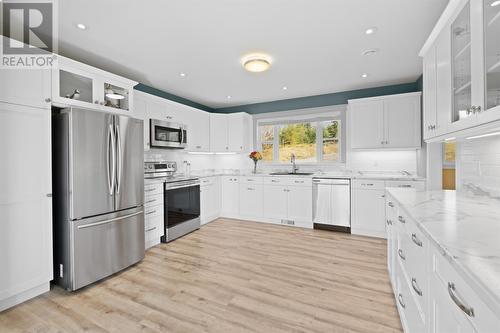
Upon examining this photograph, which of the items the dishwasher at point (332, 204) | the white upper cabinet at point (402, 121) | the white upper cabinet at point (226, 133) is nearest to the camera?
the white upper cabinet at point (402, 121)

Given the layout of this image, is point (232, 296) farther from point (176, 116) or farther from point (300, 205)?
point (176, 116)

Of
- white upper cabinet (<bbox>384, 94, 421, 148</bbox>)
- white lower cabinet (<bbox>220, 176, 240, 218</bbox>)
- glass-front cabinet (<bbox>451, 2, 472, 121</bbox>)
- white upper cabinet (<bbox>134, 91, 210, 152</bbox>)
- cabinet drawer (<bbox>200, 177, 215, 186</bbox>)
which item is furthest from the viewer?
white lower cabinet (<bbox>220, 176, 240, 218</bbox>)

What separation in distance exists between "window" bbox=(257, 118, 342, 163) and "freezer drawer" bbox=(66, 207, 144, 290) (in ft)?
10.9

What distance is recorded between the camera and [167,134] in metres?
4.04

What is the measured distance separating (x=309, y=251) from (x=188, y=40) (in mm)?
3076

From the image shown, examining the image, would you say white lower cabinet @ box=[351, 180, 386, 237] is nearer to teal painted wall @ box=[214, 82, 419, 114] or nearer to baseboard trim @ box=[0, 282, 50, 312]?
teal painted wall @ box=[214, 82, 419, 114]

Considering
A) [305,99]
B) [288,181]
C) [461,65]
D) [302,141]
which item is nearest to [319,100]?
[305,99]

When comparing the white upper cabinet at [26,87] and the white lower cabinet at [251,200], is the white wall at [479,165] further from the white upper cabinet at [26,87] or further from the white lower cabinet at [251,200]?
the white upper cabinet at [26,87]

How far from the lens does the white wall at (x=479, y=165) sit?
1.76 m

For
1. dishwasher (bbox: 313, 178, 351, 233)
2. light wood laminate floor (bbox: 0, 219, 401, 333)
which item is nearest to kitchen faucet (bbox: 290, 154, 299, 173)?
dishwasher (bbox: 313, 178, 351, 233)

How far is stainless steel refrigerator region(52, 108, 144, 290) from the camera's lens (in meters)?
2.22

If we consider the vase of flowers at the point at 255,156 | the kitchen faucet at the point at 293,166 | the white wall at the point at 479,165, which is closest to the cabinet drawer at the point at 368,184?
the kitchen faucet at the point at 293,166

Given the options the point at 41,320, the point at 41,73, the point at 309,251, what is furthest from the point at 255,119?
the point at 41,320

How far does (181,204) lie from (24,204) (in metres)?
1.97
